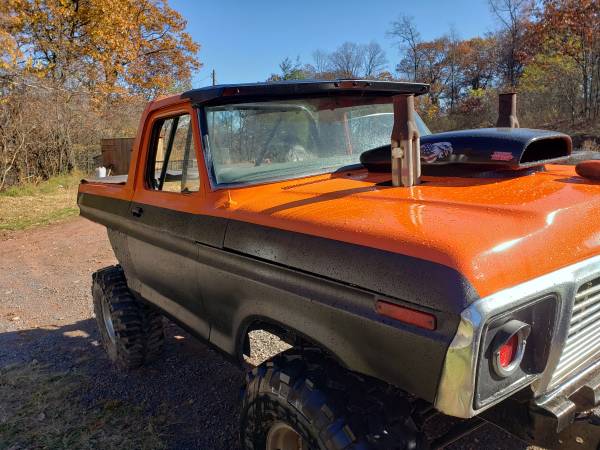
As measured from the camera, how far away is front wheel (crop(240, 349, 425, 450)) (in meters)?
1.71

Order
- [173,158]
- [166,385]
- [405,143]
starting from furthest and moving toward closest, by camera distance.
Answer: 1. [166,385]
2. [173,158]
3. [405,143]

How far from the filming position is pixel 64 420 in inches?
129

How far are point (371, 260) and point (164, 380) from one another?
2.72 meters

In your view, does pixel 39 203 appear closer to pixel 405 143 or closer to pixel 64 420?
pixel 64 420

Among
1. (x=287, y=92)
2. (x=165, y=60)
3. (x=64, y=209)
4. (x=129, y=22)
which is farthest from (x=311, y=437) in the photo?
(x=165, y=60)

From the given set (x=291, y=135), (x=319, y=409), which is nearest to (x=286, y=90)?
(x=291, y=135)

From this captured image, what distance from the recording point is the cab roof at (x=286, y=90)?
8.53 feet

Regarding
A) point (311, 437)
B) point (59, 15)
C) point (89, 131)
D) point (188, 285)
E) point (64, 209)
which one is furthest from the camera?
point (59, 15)

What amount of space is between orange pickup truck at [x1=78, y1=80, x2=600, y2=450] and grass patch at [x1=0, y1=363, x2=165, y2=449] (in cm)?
78

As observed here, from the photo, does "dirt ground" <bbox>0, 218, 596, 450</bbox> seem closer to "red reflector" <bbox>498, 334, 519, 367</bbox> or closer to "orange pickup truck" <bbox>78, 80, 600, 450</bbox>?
"orange pickup truck" <bbox>78, 80, 600, 450</bbox>

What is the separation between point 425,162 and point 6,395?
345 cm

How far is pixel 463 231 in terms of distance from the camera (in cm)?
161

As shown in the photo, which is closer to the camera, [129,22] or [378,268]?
[378,268]

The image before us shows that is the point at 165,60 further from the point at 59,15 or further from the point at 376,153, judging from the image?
the point at 376,153
